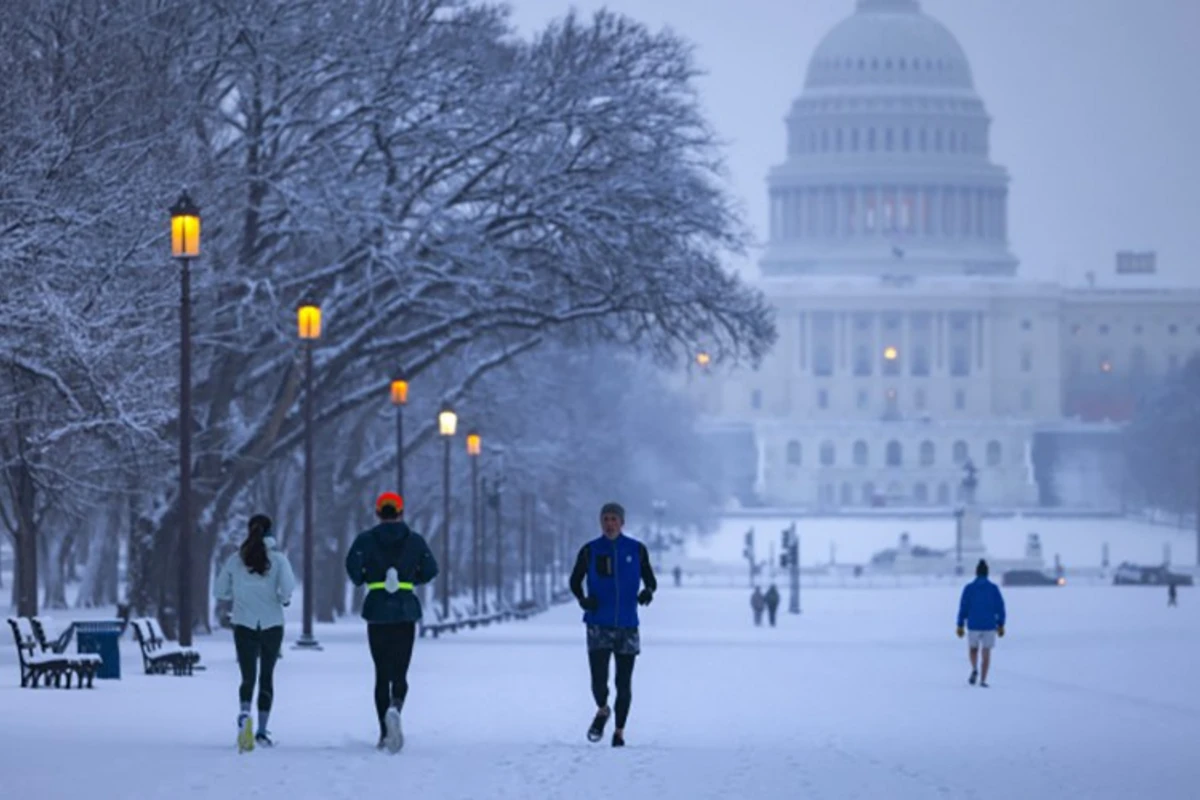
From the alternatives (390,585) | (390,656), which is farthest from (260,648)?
(390,585)

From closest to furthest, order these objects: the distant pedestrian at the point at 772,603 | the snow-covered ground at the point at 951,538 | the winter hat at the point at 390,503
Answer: the winter hat at the point at 390,503 → the distant pedestrian at the point at 772,603 → the snow-covered ground at the point at 951,538

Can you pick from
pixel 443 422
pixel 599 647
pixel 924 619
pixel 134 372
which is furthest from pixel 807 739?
pixel 924 619

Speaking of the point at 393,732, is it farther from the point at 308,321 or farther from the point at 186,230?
the point at 308,321

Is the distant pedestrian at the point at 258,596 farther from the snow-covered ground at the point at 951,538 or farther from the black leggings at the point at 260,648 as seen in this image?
the snow-covered ground at the point at 951,538

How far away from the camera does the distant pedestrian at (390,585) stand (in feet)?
72.5

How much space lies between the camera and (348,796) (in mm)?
18859

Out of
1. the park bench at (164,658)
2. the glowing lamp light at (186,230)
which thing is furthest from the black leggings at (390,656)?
the park bench at (164,658)

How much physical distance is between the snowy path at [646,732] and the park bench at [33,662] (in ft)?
1.58

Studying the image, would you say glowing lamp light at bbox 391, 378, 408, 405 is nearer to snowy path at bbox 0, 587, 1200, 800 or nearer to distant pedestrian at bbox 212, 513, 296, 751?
snowy path at bbox 0, 587, 1200, 800

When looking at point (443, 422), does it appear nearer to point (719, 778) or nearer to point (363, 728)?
point (363, 728)

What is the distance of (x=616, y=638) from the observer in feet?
75.6

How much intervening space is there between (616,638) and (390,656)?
1.73 metres

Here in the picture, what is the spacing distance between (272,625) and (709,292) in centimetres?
2474

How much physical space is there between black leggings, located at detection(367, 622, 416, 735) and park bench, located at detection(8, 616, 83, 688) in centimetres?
686
